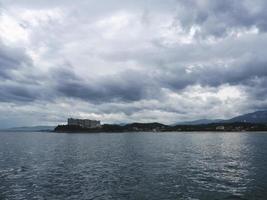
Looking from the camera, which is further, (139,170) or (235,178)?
(139,170)

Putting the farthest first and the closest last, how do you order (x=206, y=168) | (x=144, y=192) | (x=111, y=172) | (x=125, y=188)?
(x=206, y=168), (x=111, y=172), (x=125, y=188), (x=144, y=192)

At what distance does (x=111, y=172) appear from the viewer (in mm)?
64375

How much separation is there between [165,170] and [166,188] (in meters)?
17.9

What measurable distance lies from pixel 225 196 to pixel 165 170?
23927 mm

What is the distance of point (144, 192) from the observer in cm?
4541

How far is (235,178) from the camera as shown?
184 feet

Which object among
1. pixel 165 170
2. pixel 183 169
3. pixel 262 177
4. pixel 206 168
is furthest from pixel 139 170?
pixel 262 177

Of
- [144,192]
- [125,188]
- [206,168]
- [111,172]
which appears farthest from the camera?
[206,168]

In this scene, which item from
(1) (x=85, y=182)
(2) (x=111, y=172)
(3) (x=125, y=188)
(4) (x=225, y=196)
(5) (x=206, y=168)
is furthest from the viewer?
(5) (x=206, y=168)

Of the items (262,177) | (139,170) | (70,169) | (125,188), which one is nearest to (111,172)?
(139,170)

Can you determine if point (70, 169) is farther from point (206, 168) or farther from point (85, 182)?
point (206, 168)

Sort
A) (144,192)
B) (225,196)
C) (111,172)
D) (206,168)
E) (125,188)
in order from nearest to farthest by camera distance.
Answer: (225,196), (144,192), (125,188), (111,172), (206,168)

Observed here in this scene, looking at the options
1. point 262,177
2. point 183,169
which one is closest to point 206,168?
point 183,169

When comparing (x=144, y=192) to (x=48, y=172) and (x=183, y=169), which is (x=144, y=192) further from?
(x=48, y=172)
